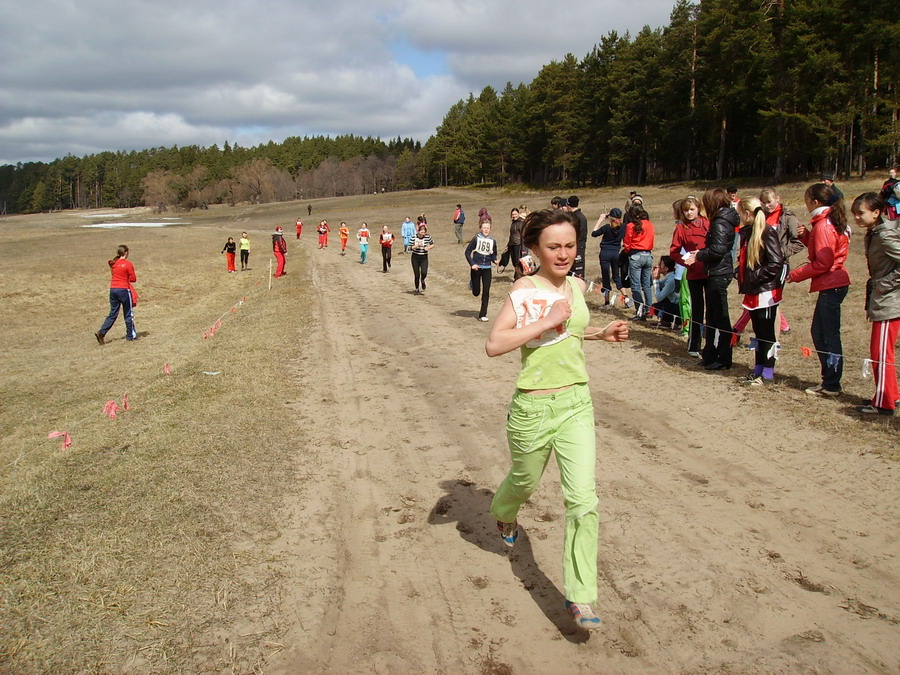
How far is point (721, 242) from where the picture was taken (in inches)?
315

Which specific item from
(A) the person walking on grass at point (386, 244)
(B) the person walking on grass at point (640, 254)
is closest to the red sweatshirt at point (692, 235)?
(B) the person walking on grass at point (640, 254)

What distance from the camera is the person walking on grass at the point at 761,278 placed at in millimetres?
7402

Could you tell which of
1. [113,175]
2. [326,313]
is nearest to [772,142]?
[326,313]

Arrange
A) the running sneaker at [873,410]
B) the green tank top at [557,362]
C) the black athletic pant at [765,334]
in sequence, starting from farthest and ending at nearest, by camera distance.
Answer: the black athletic pant at [765,334]
the running sneaker at [873,410]
the green tank top at [557,362]

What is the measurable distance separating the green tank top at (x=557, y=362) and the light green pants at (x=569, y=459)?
66 mm

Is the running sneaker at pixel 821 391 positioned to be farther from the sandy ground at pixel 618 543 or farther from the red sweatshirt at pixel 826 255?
the red sweatshirt at pixel 826 255

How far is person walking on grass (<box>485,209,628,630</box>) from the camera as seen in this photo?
3.40 metres

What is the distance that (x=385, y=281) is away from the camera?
789 inches

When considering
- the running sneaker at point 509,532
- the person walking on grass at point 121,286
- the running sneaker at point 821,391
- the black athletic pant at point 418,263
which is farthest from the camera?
the black athletic pant at point 418,263

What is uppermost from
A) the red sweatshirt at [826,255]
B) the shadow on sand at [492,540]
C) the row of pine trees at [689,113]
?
the row of pine trees at [689,113]

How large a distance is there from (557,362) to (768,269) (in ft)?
16.3

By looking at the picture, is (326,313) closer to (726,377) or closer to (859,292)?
(726,377)

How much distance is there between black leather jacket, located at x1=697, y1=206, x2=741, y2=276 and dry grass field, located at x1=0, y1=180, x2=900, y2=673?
145cm

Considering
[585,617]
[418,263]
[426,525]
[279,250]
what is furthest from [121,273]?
[585,617]
